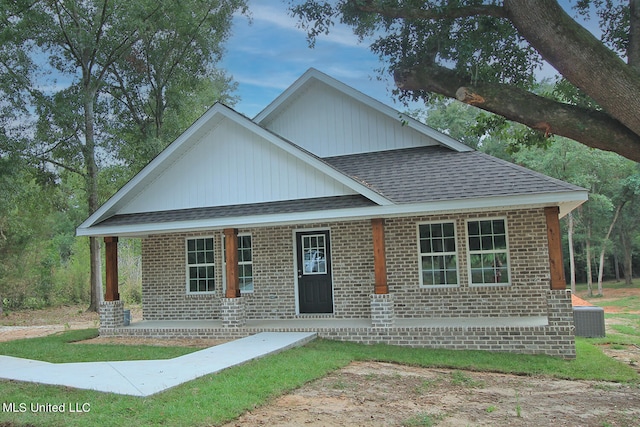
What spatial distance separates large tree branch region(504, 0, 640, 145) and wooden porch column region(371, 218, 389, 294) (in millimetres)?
4884

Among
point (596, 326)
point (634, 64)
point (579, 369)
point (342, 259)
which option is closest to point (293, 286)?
point (342, 259)

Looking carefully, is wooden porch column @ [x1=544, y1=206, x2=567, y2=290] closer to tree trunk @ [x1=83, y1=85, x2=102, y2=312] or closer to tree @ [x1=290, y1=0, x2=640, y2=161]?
tree @ [x1=290, y1=0, x2=640, y2=161]

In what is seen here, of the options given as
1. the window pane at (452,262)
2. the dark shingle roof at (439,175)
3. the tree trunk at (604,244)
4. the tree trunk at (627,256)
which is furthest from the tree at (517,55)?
the tree trunk at (627,256)

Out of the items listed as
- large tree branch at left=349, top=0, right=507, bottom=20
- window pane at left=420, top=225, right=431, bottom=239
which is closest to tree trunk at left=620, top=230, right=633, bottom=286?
window pane at left=420, top=225, right=431, bottom=239

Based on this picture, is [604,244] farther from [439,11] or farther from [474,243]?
[439,11]

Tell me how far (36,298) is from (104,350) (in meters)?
16.7

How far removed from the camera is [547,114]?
262 inches

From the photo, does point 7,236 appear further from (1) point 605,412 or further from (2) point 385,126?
(1) point 605,412

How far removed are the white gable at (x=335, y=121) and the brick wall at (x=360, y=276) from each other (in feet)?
7.59

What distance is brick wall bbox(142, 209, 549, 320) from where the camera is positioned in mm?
10992

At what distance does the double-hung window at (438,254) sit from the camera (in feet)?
37.8

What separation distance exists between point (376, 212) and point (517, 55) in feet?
12.8

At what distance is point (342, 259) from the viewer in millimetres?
12203

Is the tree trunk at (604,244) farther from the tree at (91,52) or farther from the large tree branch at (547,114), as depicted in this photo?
the large tree branch at (547,114)
